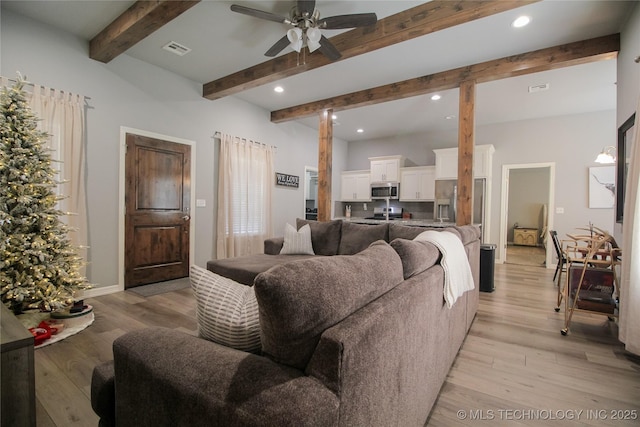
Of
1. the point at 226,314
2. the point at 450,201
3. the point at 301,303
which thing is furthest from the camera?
the point at 450,201

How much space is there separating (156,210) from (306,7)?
10.4ft

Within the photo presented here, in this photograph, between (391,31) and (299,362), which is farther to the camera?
(391,31)

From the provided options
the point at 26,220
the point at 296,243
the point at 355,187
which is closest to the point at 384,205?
the point at 355,187

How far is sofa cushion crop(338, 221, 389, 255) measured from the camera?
3.59 m

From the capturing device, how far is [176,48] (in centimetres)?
351

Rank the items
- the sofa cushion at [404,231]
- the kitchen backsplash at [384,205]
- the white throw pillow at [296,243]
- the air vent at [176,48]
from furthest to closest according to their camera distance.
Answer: the kitchen backsplash at [384,205] < the white throw pillow at [296,243] < the air vent at [176,48] < the sofa cushion at [404,231]

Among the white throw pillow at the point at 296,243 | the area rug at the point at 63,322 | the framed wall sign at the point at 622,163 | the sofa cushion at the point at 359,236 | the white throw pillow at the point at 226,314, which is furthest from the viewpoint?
the white throw pillow at the point at 296,243

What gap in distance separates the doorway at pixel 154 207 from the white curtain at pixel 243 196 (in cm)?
51

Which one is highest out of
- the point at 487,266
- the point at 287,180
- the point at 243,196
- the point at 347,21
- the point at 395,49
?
the point at 395,49

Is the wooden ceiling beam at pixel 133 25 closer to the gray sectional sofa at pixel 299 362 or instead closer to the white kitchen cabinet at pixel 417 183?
the gray sectional sofa at pixel 299 362

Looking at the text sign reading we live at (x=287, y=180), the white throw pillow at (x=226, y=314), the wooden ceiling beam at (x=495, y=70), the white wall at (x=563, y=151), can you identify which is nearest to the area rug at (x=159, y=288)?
the text sign reading we live at (x=287, y=180)

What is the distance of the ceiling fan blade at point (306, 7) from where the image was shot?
2477 millimetres

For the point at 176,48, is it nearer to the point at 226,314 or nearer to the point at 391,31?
the point at 391,31

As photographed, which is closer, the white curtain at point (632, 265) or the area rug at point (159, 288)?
the white curtain at point (632, 265)
